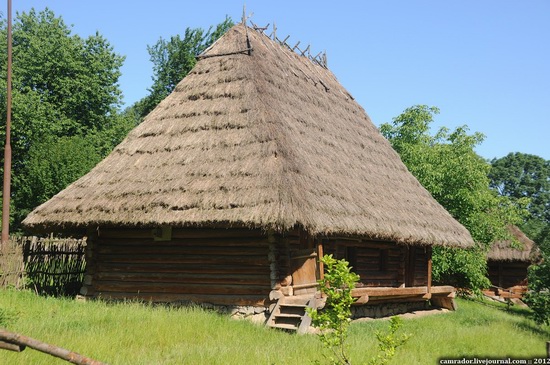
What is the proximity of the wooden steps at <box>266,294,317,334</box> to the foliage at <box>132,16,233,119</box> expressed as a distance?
Answer: 20.2 metres

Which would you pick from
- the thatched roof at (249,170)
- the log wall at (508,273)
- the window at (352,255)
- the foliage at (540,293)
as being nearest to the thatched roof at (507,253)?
the log wall at (508,273)

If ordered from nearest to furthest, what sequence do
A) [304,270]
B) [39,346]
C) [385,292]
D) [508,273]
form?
[39,346] → [304,270] → [385,292] → [508,273]

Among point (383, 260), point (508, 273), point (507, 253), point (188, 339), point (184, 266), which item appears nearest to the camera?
point (188, 339)

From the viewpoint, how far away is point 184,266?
47.9ft

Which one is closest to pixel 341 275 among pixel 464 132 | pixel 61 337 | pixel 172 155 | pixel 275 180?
pixel 61 337

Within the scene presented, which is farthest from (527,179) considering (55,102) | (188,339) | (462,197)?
(188,339)

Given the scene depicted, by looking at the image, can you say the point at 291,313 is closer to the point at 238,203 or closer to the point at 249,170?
the point at 238,203

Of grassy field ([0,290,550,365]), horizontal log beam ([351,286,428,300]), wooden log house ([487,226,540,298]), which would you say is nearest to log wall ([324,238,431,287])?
horizontal log beam ([351,286,428,300])

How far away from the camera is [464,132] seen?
2561 centimetres

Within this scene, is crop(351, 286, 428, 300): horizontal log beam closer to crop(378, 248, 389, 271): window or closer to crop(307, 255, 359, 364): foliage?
crop(378, 248, 389, 271): window

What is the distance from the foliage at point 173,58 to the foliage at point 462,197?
1209 cm

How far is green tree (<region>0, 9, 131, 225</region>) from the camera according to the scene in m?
27.4

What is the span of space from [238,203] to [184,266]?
2.77 m

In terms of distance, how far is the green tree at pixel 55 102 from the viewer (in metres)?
27.4
